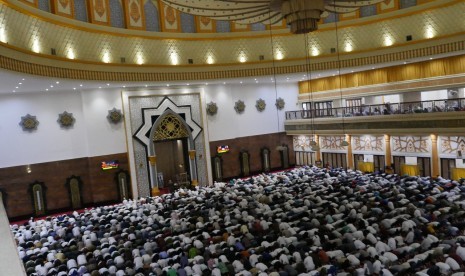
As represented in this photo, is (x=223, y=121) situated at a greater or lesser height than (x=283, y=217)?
greater

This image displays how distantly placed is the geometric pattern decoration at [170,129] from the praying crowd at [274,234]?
485 cm

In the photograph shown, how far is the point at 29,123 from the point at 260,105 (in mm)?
10608

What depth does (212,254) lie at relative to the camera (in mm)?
7562

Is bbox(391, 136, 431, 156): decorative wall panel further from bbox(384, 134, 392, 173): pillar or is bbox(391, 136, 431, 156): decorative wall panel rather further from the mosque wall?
the mosque wall

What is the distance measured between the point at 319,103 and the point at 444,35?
7.65 m

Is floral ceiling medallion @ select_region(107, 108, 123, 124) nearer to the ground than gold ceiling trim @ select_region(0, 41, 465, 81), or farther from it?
nearer to the ground

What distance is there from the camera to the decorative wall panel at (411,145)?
14.8 metres

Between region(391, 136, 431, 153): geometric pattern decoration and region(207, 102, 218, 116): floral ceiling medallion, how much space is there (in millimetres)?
7936

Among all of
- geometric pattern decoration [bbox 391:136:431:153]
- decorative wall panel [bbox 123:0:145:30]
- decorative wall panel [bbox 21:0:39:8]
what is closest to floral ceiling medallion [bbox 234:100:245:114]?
decorative wall panel [bbox 123:0:145:30]

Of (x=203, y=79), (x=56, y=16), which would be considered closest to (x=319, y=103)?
(x=203, y=79)

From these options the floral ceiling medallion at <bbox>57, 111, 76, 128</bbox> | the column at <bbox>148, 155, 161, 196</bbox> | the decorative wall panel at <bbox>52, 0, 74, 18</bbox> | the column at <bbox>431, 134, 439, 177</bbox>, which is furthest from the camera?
the column at <bbox>148, 155, 161, 196</bbox>

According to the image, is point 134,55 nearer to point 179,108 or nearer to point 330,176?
point 179,108

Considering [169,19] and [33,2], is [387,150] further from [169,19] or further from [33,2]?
[33,2]

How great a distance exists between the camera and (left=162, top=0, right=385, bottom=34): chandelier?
9141mm
